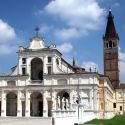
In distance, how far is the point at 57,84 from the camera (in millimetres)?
66688

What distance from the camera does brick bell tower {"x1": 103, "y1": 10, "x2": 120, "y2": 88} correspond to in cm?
10012

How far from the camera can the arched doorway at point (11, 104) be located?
70.4 m

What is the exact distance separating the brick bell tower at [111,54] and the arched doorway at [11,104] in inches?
1380

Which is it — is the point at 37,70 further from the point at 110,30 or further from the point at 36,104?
the point at 110,30

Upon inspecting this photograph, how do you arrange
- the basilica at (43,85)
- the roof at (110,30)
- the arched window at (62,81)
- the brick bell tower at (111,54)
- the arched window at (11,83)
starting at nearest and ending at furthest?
the basilica at (43,85), the arched window at (62,81), the arched window at (11,83), the brick bell tower at (111,54), the roof at (110,30)

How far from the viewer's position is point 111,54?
100875mm

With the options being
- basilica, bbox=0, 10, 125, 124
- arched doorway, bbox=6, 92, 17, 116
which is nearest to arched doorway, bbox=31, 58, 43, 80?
basilica, bbox=0, 10, 125, 124

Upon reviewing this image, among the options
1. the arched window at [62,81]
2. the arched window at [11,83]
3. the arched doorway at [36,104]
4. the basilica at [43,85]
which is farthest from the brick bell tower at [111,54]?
the arched window at [11,83]

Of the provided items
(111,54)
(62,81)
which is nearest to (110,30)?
(111,54)

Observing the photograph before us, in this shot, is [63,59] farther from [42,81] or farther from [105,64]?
[105,64]

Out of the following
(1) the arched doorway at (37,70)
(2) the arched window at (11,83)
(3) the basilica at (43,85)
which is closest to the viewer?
(3) the basilica at (43,85)

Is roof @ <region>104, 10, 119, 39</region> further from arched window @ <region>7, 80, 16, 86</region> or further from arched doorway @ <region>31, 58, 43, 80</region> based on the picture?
arched window @ <region>7, 80, 16, 86</region>

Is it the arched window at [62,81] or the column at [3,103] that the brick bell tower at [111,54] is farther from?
the column at [3,103]

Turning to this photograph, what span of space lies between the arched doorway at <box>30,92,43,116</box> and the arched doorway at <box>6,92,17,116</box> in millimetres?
3061
